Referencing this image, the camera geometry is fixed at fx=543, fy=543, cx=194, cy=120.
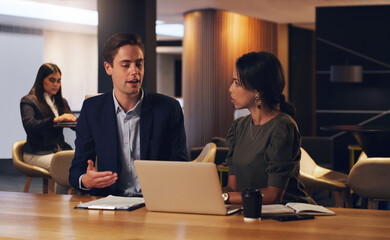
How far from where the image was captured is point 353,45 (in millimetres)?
9406

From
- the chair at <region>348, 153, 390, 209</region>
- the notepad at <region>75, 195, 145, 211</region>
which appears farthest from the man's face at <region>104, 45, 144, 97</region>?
the chair at <region>348, 153, 390, 209</region>

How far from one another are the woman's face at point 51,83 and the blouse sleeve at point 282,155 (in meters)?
3.35

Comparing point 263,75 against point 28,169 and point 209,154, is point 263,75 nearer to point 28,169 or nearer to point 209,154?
point 209,154

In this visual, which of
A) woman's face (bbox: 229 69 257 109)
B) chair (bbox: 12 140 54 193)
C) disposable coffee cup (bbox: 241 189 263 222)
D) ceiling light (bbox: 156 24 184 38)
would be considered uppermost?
ceiling light (bbox: 156 24 184 38)

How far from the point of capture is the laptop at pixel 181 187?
1943 mm

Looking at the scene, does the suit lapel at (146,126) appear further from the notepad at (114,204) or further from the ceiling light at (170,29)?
the ceiling light at (170,29)

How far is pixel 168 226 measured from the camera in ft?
6.12

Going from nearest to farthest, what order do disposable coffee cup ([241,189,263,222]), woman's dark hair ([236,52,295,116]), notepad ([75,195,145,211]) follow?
disposable coffee cup ([241,189,263,222]), notepad ([75,195,145,211]), woman's dark hair ([236,52,295,116])

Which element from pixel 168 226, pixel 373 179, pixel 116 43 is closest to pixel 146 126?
pixel 116 43

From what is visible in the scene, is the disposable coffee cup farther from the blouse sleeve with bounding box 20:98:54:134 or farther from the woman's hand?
the blouse sleeve with bounding box 20:98:54:134

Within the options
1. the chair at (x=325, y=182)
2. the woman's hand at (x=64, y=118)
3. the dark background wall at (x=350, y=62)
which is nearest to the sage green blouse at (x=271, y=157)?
the chair at (x=325, y=182)

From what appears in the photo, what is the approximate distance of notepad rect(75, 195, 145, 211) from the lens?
216cm

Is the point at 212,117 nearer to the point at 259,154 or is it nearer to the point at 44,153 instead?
the point at 44,153

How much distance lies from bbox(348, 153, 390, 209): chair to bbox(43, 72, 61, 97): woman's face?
9.77ft
